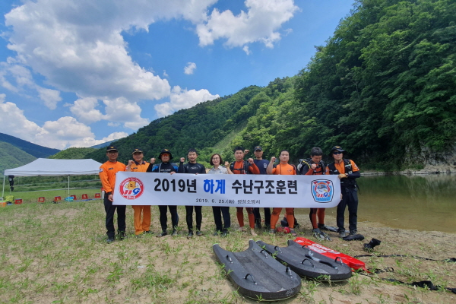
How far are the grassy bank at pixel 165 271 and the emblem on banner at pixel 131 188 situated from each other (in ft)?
3.27

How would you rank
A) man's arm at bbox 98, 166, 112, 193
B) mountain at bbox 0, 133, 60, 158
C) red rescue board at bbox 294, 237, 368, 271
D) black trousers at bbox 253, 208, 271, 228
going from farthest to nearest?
mountain at bbox 0, 133, 60, 158 → black trousers at bbox 253, 208, 271, 228 → man's arm at bbox 98, 166, 112, 193 → red rescue board at bbox 294, 237, 368, 271

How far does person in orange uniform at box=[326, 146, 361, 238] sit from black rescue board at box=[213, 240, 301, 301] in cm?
268

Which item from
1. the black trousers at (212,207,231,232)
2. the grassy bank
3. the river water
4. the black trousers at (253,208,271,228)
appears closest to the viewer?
the grassy bank

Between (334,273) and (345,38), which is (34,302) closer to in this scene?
(334,273)

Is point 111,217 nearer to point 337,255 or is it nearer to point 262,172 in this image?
point 262,172

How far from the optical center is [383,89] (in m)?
24.0

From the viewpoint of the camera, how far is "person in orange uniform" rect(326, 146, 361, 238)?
5344 millimetres

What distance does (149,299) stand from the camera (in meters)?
2.72

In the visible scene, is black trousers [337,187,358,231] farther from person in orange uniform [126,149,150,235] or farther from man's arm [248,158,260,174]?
person in orange uniform [126,149,150,235]

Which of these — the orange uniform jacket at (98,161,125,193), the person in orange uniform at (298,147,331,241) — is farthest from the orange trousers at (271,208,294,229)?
the orange uniform jacket at (98,161,125,193)

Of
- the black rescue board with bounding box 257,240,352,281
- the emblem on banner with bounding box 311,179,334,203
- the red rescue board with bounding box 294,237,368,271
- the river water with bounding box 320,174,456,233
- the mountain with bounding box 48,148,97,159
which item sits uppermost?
the mountain with bounding box 48,148,97,159

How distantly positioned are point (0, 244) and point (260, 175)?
6.28m

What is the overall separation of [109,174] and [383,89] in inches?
1082

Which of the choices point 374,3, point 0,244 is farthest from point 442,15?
point 0,244
